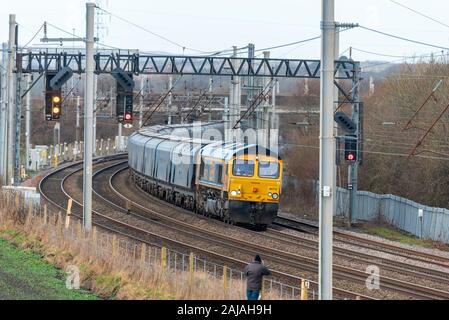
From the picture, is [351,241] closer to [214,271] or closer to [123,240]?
[123,240]

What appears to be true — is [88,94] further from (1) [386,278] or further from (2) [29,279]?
(1) [386,278]

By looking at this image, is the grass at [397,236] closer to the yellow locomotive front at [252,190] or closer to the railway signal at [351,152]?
the railway signal at [351,152]

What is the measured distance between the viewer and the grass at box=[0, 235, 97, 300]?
16.2m

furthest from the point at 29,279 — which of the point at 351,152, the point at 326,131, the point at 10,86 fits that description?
the point at 10,86

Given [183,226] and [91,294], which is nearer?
[91,294]

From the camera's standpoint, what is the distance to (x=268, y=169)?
3309cm

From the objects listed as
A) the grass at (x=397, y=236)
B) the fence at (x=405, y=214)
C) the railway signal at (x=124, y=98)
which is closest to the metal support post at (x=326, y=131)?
the railway signal at (x=124, y=98)

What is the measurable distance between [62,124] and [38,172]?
34554mm

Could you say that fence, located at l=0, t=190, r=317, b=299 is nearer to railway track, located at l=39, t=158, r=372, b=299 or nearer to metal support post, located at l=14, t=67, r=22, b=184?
railway track, located at l=39, t=158, r=372, b=299

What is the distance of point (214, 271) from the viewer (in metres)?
22.7

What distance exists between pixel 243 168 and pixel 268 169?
2.98 feet

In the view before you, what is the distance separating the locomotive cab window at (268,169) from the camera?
33.0 m
